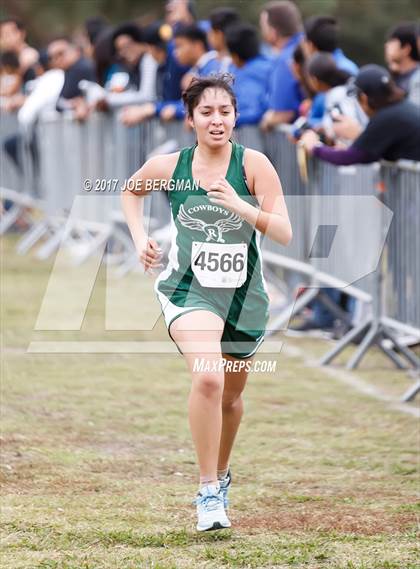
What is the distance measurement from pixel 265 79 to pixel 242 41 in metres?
0.38

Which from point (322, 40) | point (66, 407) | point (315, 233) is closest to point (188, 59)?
point (322, 40)

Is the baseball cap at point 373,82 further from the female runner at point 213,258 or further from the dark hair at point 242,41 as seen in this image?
the female runner at point 213,258

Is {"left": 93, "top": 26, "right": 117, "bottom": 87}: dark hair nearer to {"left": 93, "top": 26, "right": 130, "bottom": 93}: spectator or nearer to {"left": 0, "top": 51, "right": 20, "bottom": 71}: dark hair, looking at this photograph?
{"left": 93, "top": 26, "right": 130, "bottom": 93}: spectator

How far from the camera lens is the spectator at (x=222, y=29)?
1214cm

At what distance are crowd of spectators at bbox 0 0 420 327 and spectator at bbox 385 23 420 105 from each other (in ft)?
0.03

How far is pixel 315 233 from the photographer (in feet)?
34.1

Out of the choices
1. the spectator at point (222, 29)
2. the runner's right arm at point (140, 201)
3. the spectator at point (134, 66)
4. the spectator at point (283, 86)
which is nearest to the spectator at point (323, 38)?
the spectator at point (283, 86)

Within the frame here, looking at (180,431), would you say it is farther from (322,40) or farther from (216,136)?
(322,40)

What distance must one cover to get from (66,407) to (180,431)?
2.81 ft

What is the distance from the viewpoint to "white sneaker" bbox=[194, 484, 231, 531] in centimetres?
568

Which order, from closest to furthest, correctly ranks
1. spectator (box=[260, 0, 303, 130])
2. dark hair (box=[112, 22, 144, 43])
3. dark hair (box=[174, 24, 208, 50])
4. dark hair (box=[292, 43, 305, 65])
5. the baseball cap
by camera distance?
the baseball cap < dark hair (box=[292, 43, 305, 65]) < spectator (box=[260, 0, 303, 130]) < dark hair (box=[174, 24, 208, 50]) < dark hair (box=[112, 22, 144, 43])

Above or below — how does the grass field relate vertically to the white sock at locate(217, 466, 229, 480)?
below

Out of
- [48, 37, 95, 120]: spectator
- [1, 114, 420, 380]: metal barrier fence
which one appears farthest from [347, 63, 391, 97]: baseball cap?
[48, 37, 95, 120]: spectator

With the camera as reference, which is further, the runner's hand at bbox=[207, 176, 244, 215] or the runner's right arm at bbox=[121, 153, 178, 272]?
the runner's right arm at bbox=[121, 153, 178, 272]
